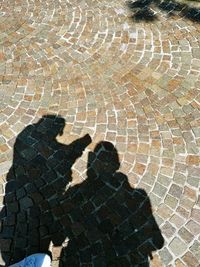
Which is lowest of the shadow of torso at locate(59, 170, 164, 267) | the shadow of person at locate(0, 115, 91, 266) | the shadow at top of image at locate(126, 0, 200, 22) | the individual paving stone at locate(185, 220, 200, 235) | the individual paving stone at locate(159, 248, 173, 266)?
the shadow of person at locate(0, 115, 91, 266)

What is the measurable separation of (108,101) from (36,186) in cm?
216

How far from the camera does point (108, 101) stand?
722cm

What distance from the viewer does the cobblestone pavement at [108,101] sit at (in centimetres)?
573

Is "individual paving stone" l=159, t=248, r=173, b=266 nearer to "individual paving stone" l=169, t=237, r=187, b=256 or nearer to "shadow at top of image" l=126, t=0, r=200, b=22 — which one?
"individual paving stone" l=169, t=237, r=187, b=256

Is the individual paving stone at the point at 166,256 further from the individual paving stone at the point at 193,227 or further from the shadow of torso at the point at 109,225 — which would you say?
the individual paving stone at the point at 193,227

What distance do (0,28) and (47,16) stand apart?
1.13 metres

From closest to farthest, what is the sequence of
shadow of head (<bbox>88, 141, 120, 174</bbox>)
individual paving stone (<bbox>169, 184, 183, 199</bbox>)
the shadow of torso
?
the shadow of torso
individual paving stone (<bbox>169, 184, 183, 199</bbox>)
shadow of head (<bbox>88, 141, 120, 174</bbox>)

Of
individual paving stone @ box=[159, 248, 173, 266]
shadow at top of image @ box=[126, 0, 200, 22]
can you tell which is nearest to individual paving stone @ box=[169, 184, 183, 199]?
individual paving stone @ box=[159, 248, 173, 266]

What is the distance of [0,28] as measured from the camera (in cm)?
899

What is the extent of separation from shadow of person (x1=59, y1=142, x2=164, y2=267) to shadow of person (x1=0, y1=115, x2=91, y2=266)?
0.30 meters

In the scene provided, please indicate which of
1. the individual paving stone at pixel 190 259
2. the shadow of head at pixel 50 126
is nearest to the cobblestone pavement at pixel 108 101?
the individual paving stone at pixel 190 259

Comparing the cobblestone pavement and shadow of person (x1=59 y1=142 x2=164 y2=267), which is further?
the cobblestone pavement

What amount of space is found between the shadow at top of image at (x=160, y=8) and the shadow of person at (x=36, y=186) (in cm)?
359

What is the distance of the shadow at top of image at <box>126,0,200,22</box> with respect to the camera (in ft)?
29.2
